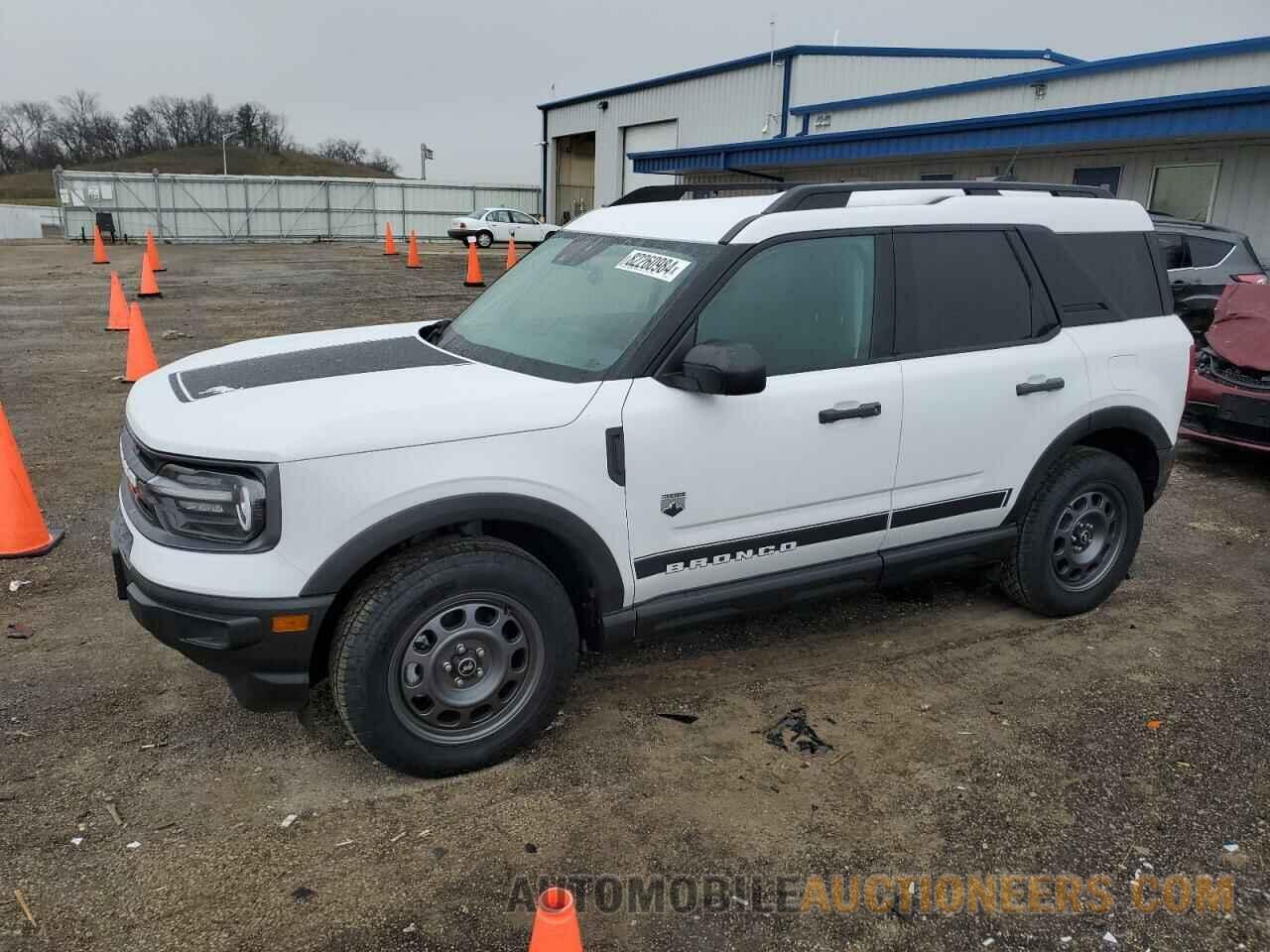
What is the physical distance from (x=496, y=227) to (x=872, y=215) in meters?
32.6

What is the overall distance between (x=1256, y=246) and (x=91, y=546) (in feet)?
50.6

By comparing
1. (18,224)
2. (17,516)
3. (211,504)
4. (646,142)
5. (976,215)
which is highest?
(646,142)

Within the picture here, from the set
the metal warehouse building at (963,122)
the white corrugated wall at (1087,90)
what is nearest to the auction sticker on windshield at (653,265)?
the metal warehouse building at (963,122)

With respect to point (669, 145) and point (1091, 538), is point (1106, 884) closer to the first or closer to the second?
point (1091, 538)

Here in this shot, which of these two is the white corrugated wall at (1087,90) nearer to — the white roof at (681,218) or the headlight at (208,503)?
the white roof at (681,218)

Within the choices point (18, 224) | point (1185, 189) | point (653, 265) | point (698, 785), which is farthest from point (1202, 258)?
point (18, 224)

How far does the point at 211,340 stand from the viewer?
12.4 metres

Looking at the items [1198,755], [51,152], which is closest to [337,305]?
[1198,755]

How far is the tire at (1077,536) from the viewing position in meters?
4.38

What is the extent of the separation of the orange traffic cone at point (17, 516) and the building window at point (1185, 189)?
15232 mm

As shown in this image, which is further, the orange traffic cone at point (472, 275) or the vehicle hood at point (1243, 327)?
the orange traffic cone at point (472, 275)

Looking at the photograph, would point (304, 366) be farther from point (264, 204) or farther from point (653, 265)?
point (264, 204)

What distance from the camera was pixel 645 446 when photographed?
3.27 metres

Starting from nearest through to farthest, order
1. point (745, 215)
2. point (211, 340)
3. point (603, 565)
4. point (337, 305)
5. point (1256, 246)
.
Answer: point (603, 565)
point (745, 215)
point (211, 340)
point (1256, 246)
point (337, 305)
